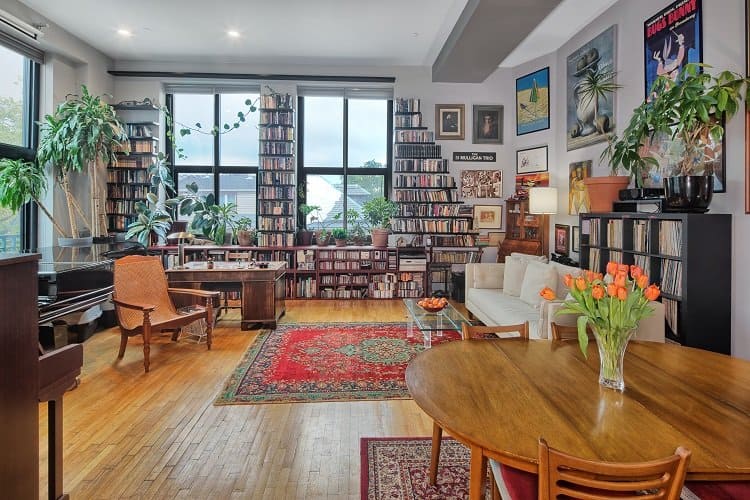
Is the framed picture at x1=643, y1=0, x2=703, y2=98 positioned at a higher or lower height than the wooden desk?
higher

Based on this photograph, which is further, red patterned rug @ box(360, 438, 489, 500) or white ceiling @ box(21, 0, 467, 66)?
white ceiling @ box(21, 0, 467, 66)

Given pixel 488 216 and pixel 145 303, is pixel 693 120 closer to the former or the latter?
pixel 488 216

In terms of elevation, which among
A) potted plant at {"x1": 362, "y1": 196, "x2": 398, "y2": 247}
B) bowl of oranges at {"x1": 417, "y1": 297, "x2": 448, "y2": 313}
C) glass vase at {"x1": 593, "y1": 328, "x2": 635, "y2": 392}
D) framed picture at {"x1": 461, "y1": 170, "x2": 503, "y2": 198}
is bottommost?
bowl of oranges at {"x1": 417, "y1": 297, "x2": 448, "y2": 313}

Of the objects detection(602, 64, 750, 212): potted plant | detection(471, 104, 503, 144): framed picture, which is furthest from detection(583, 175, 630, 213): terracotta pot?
detection(471, 104, 503, 144): framed picture

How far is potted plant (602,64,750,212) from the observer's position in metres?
3.13

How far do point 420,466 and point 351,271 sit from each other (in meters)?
5.19

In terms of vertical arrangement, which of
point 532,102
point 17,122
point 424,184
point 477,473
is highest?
point 532,102

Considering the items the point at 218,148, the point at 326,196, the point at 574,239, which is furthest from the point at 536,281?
the point at 218,148

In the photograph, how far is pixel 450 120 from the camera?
25.3 ft

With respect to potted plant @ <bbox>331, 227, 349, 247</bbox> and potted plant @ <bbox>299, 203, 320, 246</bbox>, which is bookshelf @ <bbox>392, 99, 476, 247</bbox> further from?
potted plant @ <bbox>299, 203, 320, 246</bbox>

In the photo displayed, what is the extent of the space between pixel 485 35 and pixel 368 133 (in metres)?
3.01

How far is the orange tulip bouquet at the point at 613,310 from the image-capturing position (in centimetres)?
160

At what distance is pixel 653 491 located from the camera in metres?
1.24

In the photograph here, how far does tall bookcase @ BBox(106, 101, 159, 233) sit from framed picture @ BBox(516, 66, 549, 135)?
19.8 feet
